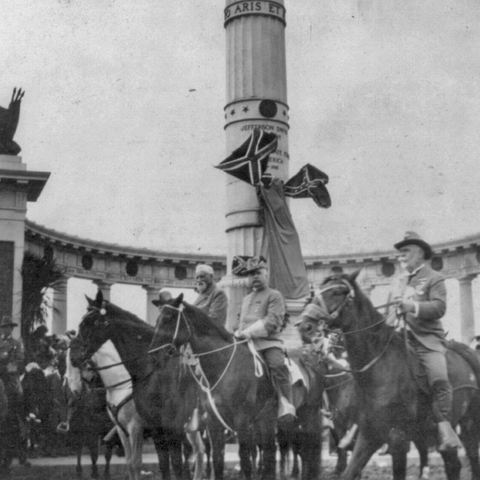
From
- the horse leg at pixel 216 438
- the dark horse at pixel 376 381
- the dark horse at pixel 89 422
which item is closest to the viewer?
the dark horse at pixel 376 381

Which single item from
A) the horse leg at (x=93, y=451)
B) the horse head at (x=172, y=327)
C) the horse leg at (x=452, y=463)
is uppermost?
the horse head at (x=172, y=327)

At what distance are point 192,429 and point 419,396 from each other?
370 centimetres

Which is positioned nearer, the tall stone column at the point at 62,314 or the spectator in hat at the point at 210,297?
the spectator in hat at the point at 210,297

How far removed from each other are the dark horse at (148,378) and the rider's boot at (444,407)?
11.1 ft

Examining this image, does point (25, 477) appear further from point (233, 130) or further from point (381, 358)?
point (233, 130)

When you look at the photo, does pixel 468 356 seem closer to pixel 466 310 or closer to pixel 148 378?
pixel 148 378

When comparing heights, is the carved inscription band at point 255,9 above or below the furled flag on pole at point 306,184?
above

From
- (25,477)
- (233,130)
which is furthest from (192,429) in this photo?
(233,130)

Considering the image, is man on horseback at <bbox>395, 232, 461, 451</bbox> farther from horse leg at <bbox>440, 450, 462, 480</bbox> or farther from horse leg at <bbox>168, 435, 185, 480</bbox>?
horse leg at <bbox>168, 435, 185, 480</bbox>

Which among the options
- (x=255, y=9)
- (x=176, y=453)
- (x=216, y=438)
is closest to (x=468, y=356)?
(x=216, y=438)

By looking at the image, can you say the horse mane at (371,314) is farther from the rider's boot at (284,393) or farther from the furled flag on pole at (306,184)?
the furled flag on pole at (306,184)

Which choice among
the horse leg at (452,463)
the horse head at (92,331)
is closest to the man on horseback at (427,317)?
the horse leg at (452,463)

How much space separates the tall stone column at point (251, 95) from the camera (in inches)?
773

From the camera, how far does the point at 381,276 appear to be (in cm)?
4425
